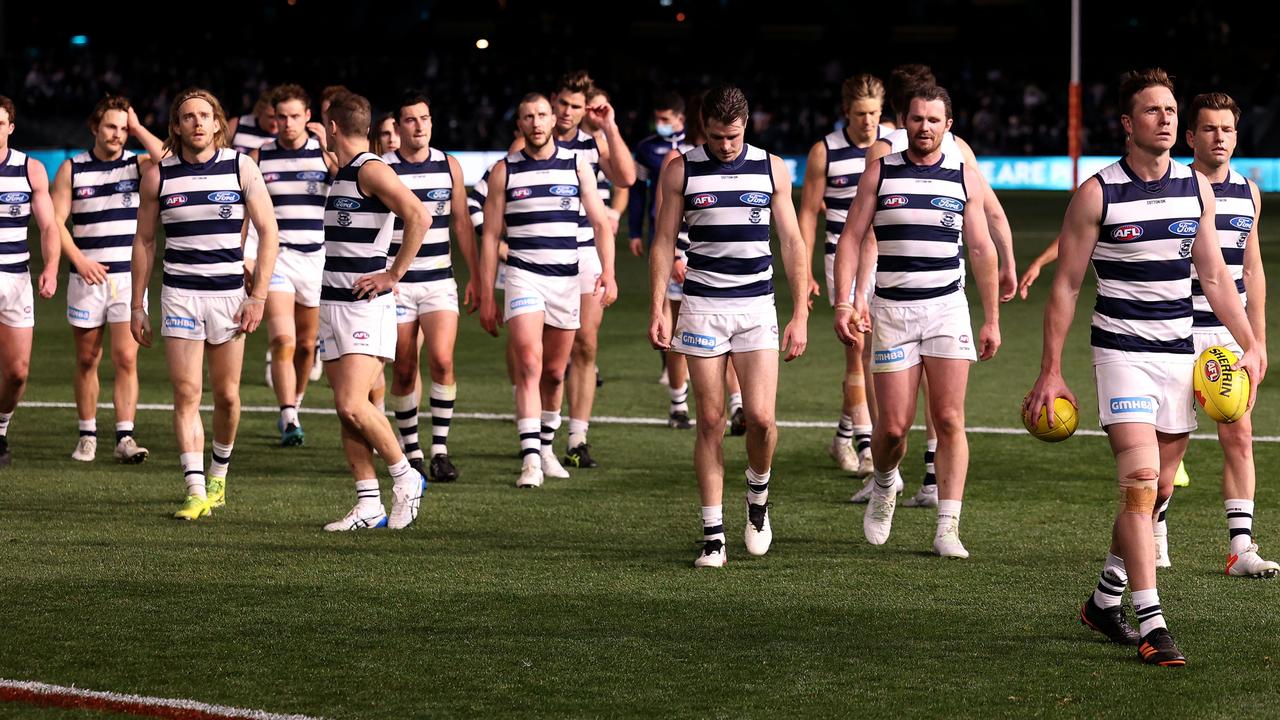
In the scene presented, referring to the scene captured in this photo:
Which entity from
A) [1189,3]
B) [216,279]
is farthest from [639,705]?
[1189,3]

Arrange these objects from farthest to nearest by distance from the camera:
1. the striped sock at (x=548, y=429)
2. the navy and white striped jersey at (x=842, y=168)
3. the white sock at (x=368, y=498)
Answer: the striped sock at (x=548, y=429)
the navy and white striped jersey at (x=842, y=168)
the white sock at (x=368, y=498)

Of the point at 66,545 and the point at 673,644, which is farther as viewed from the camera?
the point at 66,545

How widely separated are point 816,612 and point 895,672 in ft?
2.86

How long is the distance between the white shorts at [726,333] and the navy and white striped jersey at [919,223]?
1.94ft

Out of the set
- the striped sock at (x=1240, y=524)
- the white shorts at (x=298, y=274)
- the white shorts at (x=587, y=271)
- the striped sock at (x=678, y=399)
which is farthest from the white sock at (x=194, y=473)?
the striped sock at (x=1240, y=524)

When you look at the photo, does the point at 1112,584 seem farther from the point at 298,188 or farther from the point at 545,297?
the point at 298,188

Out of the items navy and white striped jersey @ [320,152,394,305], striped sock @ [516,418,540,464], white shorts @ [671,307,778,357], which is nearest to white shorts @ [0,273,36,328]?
navy and white striped jersey @ [320,152,394,305]

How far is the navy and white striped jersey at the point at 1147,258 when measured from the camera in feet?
18.8

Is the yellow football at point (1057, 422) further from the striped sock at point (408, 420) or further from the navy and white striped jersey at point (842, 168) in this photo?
the striped sock at point (408, 420)

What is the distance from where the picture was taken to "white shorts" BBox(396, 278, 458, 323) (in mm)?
9297

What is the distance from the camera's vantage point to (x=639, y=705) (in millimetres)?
5234

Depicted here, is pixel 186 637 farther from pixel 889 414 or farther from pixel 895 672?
pixel 889 414

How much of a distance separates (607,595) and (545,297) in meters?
3.00

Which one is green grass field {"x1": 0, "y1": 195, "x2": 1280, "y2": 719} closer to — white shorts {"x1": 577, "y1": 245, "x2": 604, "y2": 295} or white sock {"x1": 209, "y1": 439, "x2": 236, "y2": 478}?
white sock {"x1": 209, "y1": 439, "x2": 236, "y2": 478}
